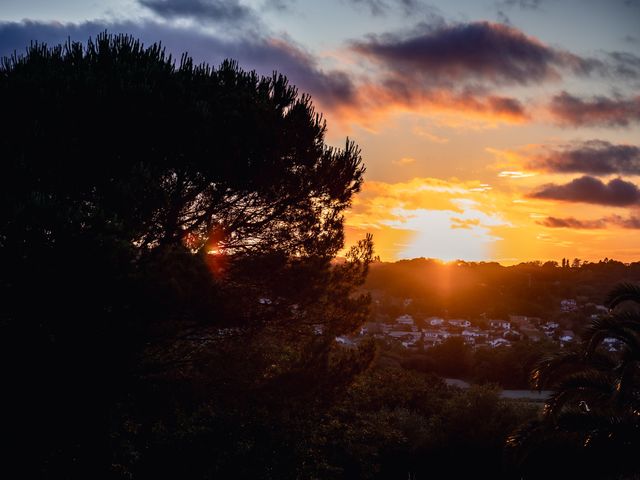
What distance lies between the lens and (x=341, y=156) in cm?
1212

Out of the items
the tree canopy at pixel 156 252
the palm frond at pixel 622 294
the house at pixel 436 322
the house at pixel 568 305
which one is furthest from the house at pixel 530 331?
the tree canopy at pixel 156 252

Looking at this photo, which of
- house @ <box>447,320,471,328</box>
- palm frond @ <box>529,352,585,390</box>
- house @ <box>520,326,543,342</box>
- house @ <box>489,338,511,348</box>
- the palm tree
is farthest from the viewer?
house @ <box>447,320,471,328</box>

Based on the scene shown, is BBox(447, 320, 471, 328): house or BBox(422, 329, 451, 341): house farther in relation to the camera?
BBox(447, 320, 471, 328): house

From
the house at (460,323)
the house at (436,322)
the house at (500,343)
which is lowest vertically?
the house at (436,322)

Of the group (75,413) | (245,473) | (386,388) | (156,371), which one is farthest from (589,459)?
(75,413)

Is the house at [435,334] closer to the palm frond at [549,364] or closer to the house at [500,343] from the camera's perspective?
the house at [500,343]

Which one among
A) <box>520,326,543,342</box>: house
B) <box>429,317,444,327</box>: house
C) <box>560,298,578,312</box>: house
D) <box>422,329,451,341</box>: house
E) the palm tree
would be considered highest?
the palm tree

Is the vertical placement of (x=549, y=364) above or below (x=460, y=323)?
above

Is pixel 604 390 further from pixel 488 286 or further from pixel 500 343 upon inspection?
pixel 488 286

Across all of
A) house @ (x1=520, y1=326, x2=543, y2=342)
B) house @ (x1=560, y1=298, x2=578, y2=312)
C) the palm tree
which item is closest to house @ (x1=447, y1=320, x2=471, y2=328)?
house @ (x1=520, y1=326, x2=543, y2=342)

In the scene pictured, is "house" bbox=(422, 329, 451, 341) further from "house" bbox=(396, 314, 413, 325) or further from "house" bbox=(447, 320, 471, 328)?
"house" bbox=(396, 314, 413, 325)

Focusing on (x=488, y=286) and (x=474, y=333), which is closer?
(x=474, y=333)

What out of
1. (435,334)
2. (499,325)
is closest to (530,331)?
(499,325)

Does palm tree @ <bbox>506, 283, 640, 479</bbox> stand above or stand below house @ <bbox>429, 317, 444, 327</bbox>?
above
